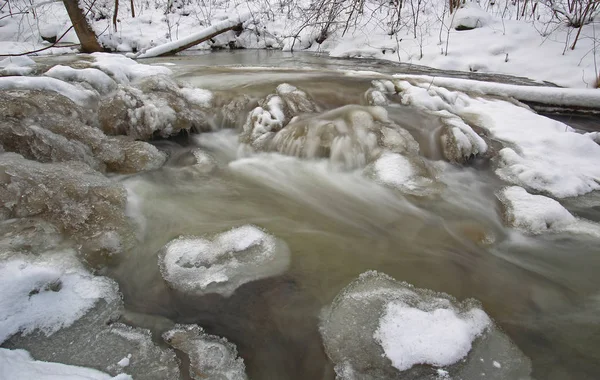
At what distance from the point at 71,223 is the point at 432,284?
1930 millimetres

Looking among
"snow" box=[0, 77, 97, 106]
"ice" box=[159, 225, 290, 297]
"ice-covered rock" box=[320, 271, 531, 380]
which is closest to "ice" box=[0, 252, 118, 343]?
"ice" box=[159, 225, 290, 297]

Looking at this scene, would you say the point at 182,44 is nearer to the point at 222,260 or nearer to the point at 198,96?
the point at 198,96

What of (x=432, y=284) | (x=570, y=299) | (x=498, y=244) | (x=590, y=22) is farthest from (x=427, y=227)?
(x=590, y=22)

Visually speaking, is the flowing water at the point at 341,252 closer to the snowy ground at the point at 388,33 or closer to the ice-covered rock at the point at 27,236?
the ice-covered rock at the point at 27,236

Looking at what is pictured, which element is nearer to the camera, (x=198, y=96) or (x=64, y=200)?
(x=64, y=200)

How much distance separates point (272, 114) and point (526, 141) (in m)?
2.35

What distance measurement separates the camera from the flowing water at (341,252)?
1.51 meters

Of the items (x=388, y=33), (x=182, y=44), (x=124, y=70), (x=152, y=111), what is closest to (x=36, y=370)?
(x=152, y=111)

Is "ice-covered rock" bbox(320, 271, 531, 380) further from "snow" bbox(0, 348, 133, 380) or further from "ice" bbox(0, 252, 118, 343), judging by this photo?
"ice" bbox(0, 252, 118, 343)

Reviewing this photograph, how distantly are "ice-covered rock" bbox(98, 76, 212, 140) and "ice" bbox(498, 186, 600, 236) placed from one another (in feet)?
9.00

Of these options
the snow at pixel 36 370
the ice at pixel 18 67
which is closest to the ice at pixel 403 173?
the snow at pixel 36 370

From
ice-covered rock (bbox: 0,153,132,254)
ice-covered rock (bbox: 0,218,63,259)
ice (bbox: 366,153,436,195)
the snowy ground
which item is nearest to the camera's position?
ice-covered rock (bbox: 0,218,63,259)

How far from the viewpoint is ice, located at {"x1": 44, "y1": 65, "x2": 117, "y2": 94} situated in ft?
10.7

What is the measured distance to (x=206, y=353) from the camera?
1.39 metres
